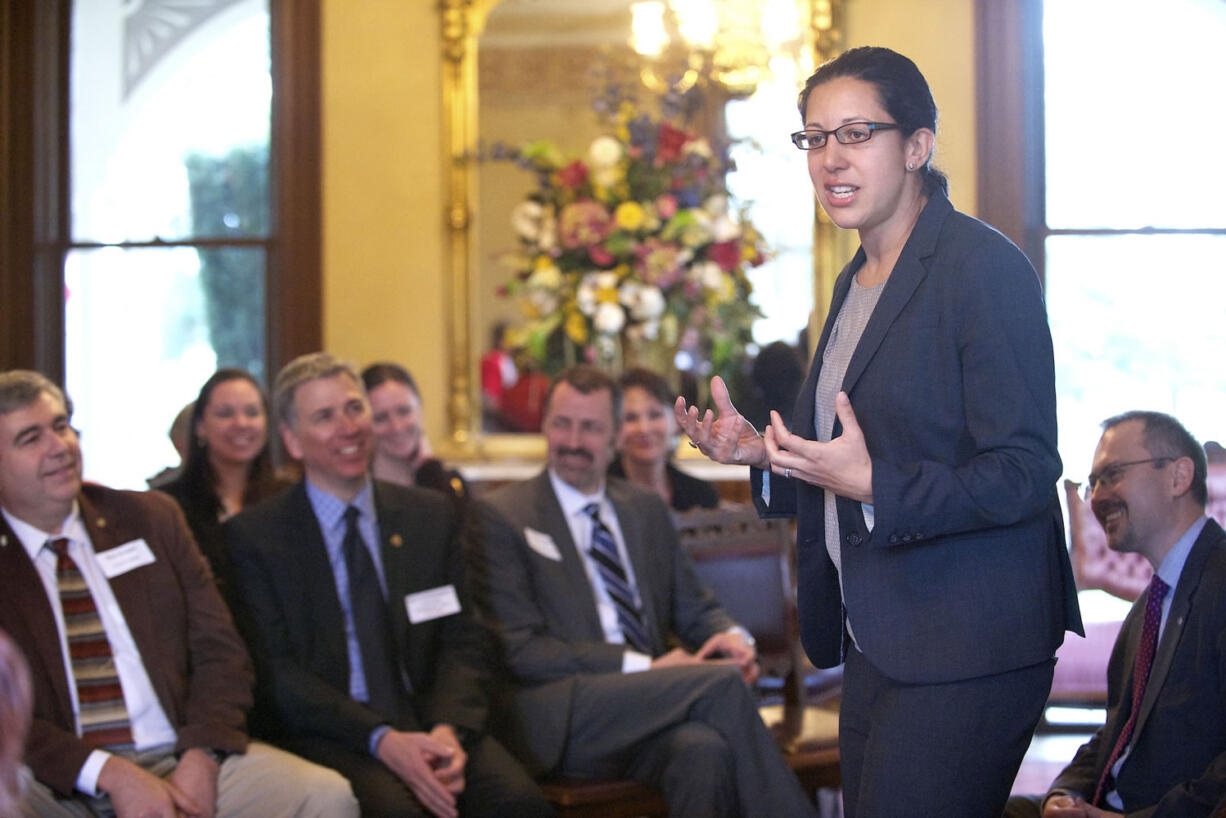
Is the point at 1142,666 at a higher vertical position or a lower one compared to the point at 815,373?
lower

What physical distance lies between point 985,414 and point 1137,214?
14.3 ft

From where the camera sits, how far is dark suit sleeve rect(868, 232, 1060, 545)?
64.8 inches

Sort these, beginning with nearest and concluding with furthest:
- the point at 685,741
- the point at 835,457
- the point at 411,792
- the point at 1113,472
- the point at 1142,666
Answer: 1. the point at 835,457
2. the point at 1142,666
3. the point at 1113,472
4. the point at 411,792
5. the point at 685,741

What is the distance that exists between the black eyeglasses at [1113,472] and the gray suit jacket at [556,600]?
1.25 metres

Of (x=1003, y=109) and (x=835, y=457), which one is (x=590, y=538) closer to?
(x=835, y=457)

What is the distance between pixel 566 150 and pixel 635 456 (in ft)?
4.76

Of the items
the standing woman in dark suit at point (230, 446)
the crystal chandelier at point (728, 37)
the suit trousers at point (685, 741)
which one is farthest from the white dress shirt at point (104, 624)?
the crystal chandelier at point (728, 37)

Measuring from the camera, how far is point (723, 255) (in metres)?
4.98

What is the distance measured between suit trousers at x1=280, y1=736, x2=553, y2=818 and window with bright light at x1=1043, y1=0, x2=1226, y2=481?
326cm

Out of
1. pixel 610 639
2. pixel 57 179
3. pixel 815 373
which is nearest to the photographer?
pixel 815 373

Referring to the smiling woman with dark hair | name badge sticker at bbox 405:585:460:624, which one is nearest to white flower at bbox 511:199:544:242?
the smiling woman with dark hair

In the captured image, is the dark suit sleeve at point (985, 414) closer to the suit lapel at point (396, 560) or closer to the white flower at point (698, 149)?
the suit lapel at point (396, 560)

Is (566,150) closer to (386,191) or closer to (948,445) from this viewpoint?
(386,191)

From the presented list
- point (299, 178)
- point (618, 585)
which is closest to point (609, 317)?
point (618, 585)
